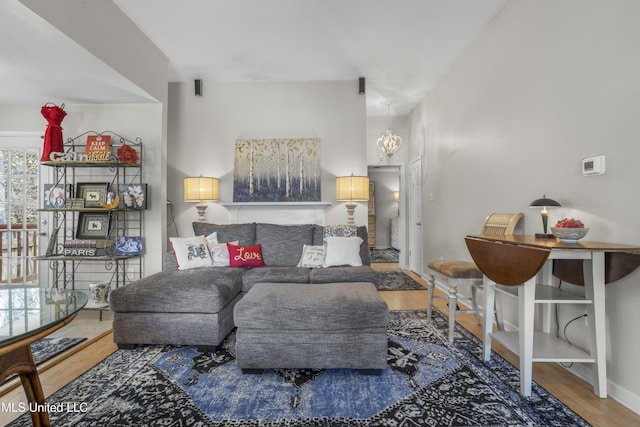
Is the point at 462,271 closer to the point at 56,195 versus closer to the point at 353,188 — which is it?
the point at 353,188

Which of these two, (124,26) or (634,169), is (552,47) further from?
(124,26)

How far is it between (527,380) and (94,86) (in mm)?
4099

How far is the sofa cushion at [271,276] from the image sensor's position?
2.83 meters

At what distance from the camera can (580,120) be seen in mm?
1838

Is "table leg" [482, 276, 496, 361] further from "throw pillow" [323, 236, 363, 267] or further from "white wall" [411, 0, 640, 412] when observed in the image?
"throw pillow" [323, 236, 363, 267]

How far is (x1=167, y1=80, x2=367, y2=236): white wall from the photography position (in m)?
4.08

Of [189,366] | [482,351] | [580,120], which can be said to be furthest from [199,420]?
[580,120]

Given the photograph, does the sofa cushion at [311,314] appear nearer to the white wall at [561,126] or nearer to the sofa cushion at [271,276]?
the sofa cushion at [271,276]

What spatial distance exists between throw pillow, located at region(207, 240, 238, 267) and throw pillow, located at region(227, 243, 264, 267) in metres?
0.04

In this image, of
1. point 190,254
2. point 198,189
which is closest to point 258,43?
point 198,189

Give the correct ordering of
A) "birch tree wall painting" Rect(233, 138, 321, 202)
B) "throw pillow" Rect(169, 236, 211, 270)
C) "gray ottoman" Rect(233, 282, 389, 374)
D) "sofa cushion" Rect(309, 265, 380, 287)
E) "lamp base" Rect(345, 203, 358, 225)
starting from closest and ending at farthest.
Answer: "gray ottoman" Rect(233, 282, 389, 374), "sofa cushion" Rect(309, 265, 380, 287), "throw pillow" Rect(169, 236, 211, 270), "lamp base" Rect(345, 203, 358, 225), "birch tree wall painting" Rect(233, 138, 321, 202)

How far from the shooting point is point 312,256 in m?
3.21

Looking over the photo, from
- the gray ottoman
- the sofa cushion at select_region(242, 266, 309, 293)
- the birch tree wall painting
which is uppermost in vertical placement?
the birch tree wall painting

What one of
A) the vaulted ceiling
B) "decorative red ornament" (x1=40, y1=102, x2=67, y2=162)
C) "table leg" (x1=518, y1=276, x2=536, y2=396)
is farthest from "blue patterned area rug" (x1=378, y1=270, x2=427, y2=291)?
"decorative red ornament" (x1=40, y1=102, x2=67, y2=162)
